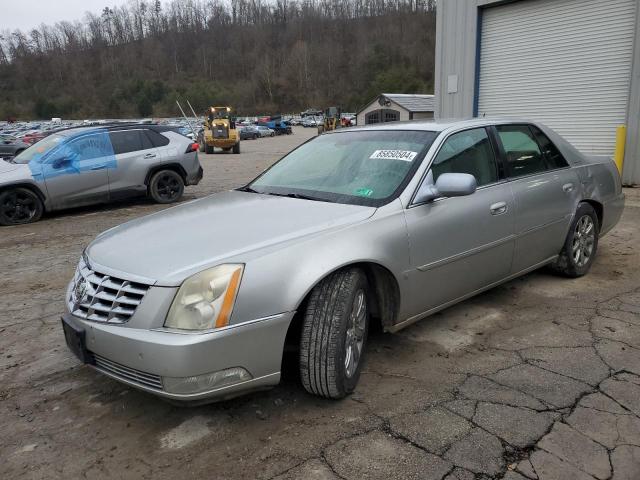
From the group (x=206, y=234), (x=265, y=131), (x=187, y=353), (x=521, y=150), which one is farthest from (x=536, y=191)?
(x=265, y=131)

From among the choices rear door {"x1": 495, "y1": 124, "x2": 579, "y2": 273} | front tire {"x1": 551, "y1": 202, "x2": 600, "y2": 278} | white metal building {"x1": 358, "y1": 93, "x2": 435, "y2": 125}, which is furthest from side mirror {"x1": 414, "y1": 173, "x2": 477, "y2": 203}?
white metal building {"x1": 358, "y1": 93, "x2": 435, "y2": 125}

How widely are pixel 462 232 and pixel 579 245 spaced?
1874 millimetres

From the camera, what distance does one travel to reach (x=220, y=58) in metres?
127

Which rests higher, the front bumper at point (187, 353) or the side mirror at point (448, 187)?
the side mirror at point (448, 187)

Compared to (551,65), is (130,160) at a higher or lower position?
lower

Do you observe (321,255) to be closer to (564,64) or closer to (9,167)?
(9,167)

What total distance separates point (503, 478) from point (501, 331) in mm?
1605

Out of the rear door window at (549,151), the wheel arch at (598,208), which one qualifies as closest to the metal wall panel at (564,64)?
the wheel arch at (598,208)

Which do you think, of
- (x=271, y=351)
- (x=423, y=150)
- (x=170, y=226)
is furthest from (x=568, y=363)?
(x=170, y=226)

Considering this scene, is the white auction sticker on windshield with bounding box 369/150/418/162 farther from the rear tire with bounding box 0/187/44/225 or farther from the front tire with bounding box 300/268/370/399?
the rear tire with bounding box 0/187/44/225

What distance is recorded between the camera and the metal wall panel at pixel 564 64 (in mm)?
10211

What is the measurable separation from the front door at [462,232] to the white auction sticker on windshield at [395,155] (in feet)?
0.55

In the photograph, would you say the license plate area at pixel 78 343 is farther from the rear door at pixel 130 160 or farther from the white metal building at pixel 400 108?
the white metal building at pixel 400 108

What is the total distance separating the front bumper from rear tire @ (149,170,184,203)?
291 inches
